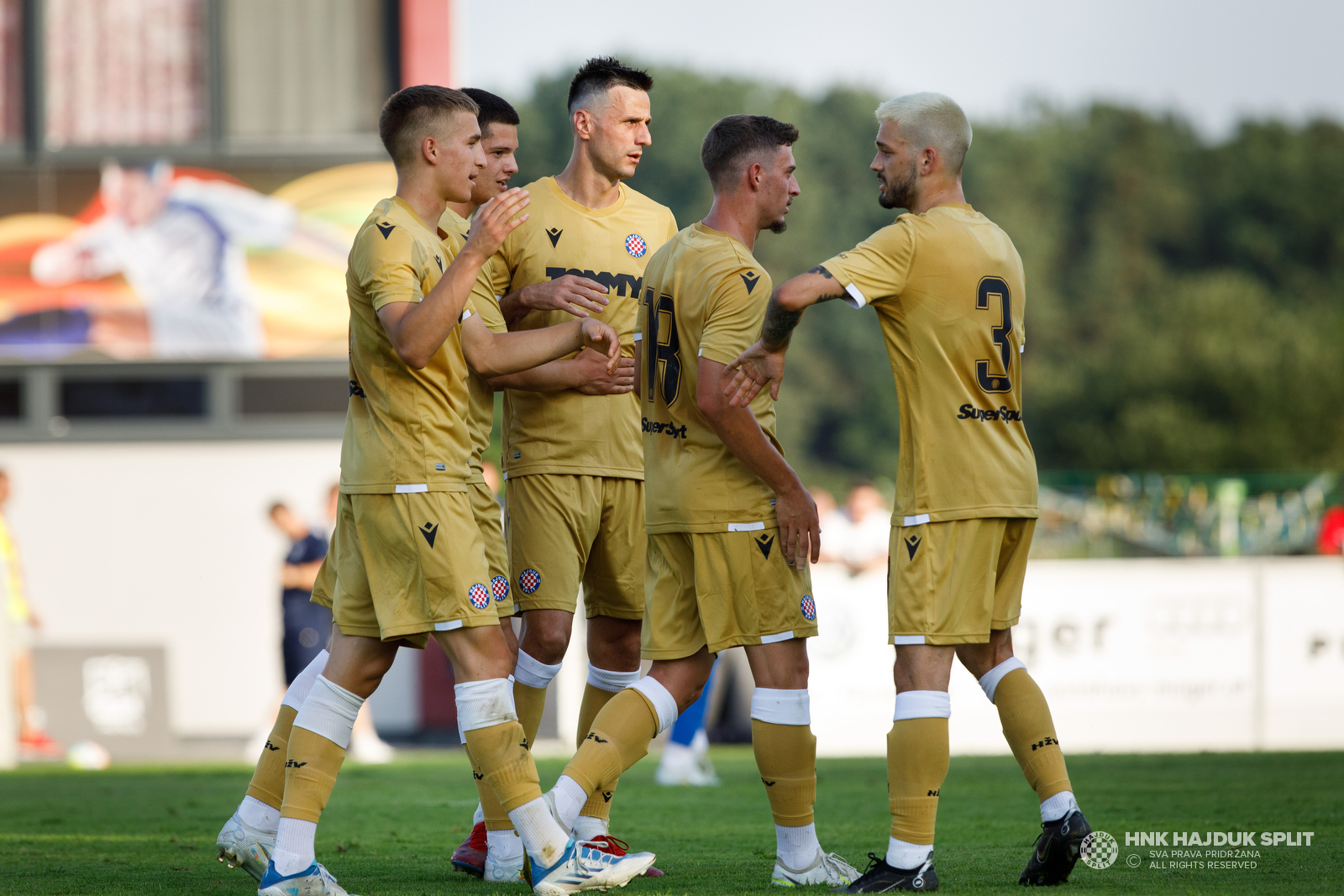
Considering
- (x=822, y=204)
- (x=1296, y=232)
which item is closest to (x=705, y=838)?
(x=822, y=204)

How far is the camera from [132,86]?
56.4 feet

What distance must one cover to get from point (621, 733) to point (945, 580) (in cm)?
117

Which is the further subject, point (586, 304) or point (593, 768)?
point (586, 304)

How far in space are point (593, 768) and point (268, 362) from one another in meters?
13.4

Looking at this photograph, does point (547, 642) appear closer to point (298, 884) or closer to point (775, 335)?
point (298, 884)

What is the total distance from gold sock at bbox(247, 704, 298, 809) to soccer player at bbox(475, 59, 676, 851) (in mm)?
919

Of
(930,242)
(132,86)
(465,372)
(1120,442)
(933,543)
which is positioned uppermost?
(132,86)

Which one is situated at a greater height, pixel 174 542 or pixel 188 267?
pixel 188 267

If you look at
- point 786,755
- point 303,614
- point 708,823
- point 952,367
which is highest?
point 952,367

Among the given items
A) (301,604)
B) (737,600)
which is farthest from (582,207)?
(301,604)

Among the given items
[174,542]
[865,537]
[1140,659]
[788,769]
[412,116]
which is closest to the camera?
[412,116]

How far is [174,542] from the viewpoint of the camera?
685 inches

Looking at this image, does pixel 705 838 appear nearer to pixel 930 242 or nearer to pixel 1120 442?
pixel 930 242

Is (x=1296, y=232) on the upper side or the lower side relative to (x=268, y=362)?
upper
